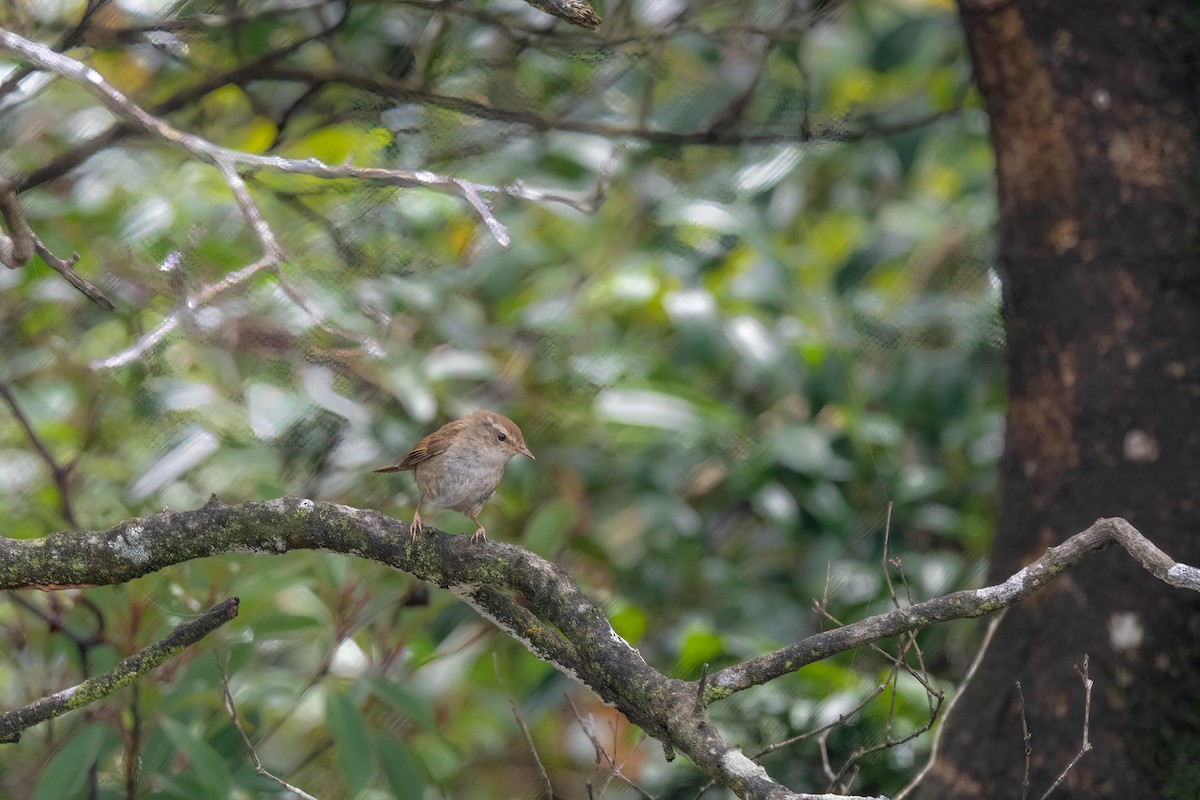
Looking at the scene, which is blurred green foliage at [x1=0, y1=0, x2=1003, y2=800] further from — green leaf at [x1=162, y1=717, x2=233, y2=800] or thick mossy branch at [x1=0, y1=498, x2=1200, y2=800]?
thick mossy branch at [x1=0, y1=498, x2=1200, y2=800]

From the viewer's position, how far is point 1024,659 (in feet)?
11.0

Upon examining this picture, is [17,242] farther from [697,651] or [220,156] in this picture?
[697,651]

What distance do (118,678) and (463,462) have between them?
1.42m

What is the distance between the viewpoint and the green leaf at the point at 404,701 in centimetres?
323

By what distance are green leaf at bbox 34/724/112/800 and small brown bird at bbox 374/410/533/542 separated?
98 centimetres

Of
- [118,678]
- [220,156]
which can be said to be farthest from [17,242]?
[118,678]

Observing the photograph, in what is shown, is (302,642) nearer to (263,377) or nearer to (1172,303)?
(263,377)

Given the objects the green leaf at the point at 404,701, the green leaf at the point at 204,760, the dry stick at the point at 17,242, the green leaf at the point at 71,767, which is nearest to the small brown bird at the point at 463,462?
the green leaf at the point at 404,701

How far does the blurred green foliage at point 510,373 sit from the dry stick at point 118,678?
0.87 metres

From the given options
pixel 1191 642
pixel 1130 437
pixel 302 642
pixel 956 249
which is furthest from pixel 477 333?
pixel 1191 642

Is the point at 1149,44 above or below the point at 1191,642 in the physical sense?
above

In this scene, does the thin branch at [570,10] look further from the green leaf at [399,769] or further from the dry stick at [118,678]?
the green leaf at [399,769]

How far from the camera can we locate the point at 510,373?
4.59 metres

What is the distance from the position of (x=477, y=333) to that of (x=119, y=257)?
1280mm
